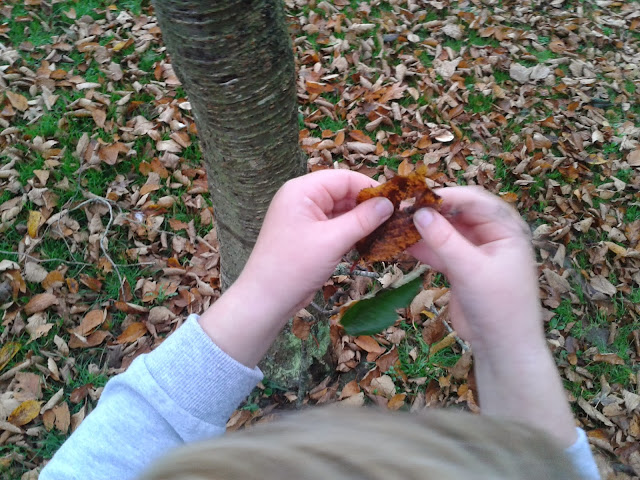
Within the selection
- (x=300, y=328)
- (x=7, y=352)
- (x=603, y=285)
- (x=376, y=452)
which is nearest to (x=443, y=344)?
(x=300, y=328)

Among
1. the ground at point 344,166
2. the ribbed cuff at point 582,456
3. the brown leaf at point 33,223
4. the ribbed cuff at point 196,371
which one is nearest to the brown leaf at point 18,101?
the ground at point 344,166

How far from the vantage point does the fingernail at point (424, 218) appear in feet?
3.54

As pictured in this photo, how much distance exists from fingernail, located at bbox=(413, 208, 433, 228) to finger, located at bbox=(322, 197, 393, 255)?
84 mm

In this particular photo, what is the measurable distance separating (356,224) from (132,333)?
1582 mm

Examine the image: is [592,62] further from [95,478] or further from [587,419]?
[95,478]

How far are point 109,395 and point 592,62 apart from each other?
4.22m

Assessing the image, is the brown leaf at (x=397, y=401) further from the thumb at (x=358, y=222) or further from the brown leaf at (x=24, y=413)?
the brown leaf at (x=24, y=413)

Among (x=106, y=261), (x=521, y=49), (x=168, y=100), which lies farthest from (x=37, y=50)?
(x=521, y=49)

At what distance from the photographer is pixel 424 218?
108 cm

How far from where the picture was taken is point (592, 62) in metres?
3.73

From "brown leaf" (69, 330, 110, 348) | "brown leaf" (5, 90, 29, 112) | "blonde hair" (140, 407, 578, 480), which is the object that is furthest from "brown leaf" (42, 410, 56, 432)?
"brown leaf" (5, 90, 29, 112)

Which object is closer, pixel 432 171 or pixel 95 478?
pixel 95 478

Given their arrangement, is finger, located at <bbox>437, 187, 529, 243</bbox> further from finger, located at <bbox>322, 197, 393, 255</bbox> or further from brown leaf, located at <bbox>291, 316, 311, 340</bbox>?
brown leaf, located at <bbox>291, 316, 311, 340</bbox>

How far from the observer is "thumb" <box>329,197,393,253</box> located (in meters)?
1.10
